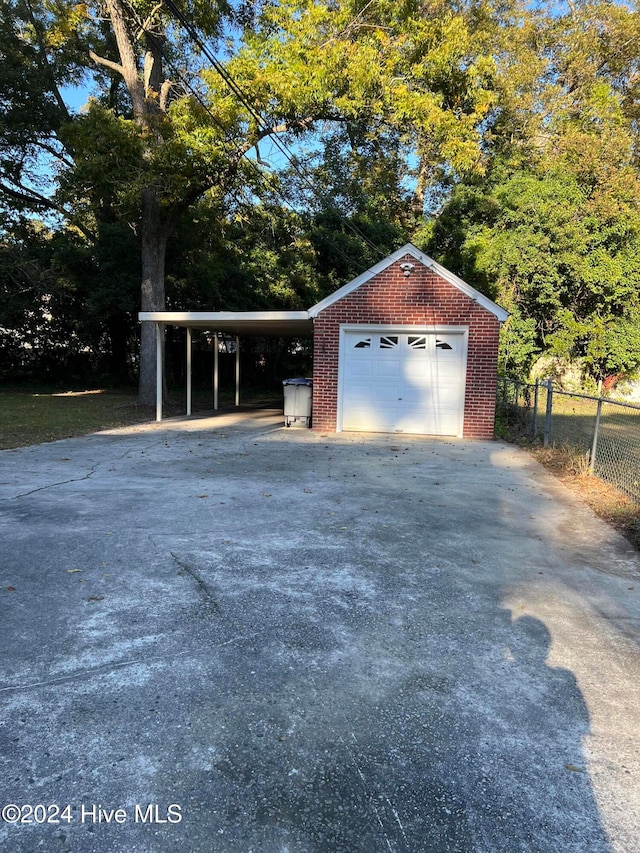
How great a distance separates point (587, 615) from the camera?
368 centimetres

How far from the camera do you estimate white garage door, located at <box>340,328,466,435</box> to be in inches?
468

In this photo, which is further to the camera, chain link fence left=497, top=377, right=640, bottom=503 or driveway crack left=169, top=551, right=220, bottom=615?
chain link fence left=497, top=377, right=640, bottom=503

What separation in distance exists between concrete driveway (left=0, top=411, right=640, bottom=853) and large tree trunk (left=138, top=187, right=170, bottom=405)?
11.1 m

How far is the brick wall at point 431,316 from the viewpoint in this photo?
11.6 metres

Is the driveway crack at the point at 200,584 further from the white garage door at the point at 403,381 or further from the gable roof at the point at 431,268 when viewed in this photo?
the gable roof at the point at 431,268

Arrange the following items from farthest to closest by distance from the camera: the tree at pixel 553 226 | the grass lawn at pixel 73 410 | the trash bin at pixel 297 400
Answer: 1. the tree at pixel 553 226
2. the trash bin at pixel 297 400
3. the grass lawn at pixel 73 410

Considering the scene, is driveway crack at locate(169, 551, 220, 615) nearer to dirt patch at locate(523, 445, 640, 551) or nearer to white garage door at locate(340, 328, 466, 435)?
dirt patch at locate(523, 445, 640, 551)

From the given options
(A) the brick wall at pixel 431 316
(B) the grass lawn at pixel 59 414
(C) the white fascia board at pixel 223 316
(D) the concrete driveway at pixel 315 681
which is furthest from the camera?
(C) the white fascia board at pixel 223 316

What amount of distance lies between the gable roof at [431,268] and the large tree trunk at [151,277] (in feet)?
21.3

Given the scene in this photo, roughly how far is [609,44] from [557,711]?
97.0 ft

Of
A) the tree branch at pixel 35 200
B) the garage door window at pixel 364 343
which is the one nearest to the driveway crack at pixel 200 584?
the garage door window at pixel 364 343

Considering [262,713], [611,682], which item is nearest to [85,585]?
[262,713]

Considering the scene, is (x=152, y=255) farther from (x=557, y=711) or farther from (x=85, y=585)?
(x=557, y=711)

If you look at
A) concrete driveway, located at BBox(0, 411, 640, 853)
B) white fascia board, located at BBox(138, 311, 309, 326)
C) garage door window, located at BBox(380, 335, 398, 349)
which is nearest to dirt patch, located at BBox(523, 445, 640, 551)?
concrete driveway, located at BBox(0, 411, 640, 853)
